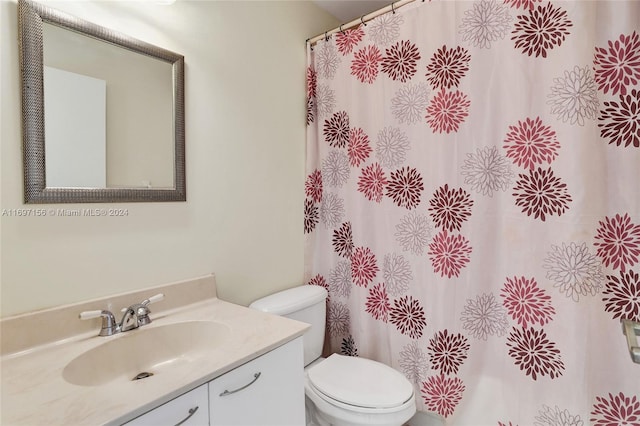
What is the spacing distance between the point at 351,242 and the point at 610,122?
3.95 ft

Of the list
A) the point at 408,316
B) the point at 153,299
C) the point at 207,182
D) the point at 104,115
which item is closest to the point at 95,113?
the point at 104,115

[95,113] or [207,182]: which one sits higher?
[95,113]

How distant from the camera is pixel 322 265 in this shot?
1872mm

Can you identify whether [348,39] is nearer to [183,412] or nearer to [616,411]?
[183,412]

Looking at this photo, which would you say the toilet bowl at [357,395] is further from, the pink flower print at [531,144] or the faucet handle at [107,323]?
the pink flower print at [531,144]

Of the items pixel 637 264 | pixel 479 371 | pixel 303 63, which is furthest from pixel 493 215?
pixel 303 63

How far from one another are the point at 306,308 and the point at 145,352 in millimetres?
769

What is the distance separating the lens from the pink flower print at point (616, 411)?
109 centimetres

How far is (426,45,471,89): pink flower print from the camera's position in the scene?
138 centimetres

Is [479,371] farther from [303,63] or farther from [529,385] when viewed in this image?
[303,63]

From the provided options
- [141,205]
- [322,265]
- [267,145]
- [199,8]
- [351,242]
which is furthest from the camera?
[322,265]

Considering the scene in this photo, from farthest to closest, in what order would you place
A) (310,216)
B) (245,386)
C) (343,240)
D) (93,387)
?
(310,216), (343,240), (245,386), (93,387)

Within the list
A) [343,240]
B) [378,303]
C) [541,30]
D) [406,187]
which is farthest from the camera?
[343,240]

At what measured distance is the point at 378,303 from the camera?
1658mm
